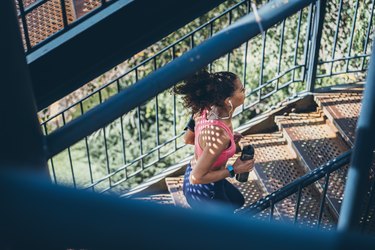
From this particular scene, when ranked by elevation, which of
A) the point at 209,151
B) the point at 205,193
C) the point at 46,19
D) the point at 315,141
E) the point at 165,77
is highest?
the point at 46,19

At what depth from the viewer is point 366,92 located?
56.1 inches

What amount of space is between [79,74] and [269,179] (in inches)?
88.8

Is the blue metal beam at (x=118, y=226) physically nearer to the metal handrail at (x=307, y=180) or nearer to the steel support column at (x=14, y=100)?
the steel support column at (x=14, y=100)

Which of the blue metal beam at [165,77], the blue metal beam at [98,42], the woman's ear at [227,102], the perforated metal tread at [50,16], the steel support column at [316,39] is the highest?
the steel support column at [316,39]

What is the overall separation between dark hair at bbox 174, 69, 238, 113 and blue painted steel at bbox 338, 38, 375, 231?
175 cm

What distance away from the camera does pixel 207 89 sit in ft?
11.1

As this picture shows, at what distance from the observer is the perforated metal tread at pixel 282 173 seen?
4.29m

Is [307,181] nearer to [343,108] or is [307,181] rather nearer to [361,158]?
[361,158]

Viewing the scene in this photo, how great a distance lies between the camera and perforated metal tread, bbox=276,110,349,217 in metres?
4.47

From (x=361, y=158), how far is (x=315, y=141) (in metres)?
3.47

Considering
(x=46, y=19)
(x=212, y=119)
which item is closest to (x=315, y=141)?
(x=212, y=119)

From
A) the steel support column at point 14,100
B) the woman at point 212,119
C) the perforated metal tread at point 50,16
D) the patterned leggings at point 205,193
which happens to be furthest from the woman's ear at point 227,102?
the steel support column at point 14,100

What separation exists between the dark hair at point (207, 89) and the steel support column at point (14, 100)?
2388 mm

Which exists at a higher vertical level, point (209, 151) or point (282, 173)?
point (282, 173)
